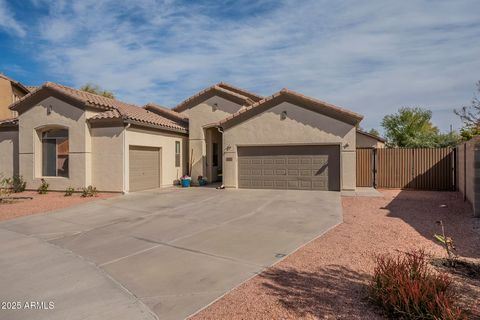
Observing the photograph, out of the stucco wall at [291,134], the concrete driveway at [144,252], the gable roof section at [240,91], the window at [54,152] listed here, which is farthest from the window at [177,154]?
the concrete driveway at [144,252]

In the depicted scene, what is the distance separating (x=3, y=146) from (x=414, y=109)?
4257 centimetres

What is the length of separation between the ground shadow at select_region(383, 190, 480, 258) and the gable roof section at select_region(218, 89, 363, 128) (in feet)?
14.2

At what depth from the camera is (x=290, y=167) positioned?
17.5 metres

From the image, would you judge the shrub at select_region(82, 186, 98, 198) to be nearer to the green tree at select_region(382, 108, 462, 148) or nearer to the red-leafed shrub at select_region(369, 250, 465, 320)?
the red-leafed shrub at select_region(369, 250, 465, 320)

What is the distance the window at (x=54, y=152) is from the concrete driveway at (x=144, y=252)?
607cm

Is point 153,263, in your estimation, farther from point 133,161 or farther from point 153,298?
point 133,161

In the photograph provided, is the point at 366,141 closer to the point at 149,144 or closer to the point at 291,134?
the point at 291,134

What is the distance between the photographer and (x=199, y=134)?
70.8ft

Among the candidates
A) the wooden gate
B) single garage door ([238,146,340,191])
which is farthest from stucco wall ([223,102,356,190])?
the wooden gate

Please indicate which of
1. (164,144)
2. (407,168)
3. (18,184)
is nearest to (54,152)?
(18,184)

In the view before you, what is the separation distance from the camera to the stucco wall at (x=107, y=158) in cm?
1630

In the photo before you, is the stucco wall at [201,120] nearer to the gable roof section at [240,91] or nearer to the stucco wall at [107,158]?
the gable roof section at [240,91]

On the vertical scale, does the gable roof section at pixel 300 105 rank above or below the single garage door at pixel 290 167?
above

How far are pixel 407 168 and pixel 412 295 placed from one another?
618 inches
